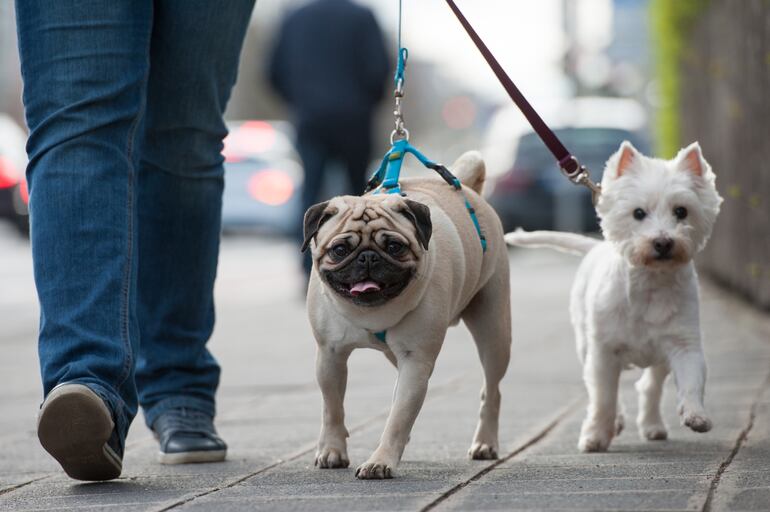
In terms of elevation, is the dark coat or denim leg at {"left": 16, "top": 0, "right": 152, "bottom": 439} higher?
denim leg at {"left": 16, "top": 0, "right": 152, "bottom": 439}

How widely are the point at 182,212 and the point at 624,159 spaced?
1.43 metres

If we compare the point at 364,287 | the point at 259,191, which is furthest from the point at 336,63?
the point at 259,191

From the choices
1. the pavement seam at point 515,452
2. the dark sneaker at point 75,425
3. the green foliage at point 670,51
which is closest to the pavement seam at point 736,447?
the pavement seam at point 515,452

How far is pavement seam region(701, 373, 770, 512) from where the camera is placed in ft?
11.0

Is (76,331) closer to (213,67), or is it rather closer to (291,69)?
(213,67)

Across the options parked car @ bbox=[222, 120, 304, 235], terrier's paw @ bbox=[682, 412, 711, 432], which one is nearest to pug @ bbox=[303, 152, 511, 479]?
terrier's paw @ bbox=[682, 412, 711, 432]

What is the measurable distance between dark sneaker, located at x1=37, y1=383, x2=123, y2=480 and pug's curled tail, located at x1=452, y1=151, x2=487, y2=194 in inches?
64.5

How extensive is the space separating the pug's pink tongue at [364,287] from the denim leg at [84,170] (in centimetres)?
64

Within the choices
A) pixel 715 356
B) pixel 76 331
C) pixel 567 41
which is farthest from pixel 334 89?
pixel 567 41

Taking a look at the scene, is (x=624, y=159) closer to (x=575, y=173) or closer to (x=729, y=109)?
(x=575, y=173)

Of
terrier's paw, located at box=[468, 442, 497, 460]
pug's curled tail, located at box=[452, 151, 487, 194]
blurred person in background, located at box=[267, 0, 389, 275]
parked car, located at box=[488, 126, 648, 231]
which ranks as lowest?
parked car, located at box=[488, 126, 648, 231]

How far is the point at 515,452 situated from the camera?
14.9 ft

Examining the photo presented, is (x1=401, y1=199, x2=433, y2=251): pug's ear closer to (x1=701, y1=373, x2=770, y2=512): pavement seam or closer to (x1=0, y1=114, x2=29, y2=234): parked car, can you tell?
(x1=701, y1=373, x2=770, y2=512): pavement seam

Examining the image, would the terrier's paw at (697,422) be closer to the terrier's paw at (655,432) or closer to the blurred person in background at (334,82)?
the terrier's paw at (655,432)
